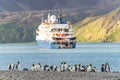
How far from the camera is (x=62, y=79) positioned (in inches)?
1940

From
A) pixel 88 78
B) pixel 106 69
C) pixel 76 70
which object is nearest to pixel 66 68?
pixel 76 70

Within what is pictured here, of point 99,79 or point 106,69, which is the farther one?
point 106,69

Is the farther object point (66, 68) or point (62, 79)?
point (66, 68)

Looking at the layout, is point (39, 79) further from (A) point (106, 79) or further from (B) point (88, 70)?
(B) point (88, 70)

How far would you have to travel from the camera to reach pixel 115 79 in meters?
48.9

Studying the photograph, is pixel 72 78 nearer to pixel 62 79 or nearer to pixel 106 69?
pixel 62 79

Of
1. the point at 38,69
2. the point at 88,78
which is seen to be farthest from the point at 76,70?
the point at 88,78

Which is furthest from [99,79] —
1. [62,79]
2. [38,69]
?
[38,69]

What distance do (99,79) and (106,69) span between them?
61.1 feet

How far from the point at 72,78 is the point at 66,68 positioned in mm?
16287

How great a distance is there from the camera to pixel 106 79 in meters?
49.2

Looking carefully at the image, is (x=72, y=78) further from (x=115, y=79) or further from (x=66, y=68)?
(x=66, y=68)

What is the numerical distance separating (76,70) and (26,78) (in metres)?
16.9

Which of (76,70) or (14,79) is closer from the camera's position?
(14,79)
